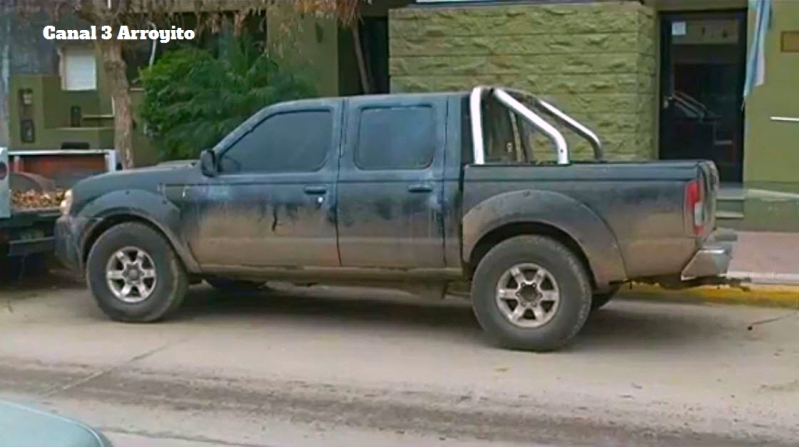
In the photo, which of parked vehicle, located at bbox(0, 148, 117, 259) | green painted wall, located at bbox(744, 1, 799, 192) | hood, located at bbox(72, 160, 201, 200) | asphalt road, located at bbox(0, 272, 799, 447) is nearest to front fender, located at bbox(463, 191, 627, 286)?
asphalt road, located at bbox(0, 272, 799, 447)

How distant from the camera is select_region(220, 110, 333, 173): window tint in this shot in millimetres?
7859

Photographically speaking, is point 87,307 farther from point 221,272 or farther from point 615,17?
point 615,17

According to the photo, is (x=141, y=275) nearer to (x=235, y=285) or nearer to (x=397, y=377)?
(x=235, y=285)

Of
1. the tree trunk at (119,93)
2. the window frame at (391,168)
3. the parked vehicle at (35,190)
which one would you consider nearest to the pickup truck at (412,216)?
the window frame at (391,168)

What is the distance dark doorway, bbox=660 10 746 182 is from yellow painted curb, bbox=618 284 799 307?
17.2 ft

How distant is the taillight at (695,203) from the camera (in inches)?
266

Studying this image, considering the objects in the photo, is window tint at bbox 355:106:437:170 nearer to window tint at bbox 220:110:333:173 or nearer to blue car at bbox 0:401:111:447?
window tint at bbox 220:110:333:173

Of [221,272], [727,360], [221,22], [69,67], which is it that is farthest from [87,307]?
[69,67]

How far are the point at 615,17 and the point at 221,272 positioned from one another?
7.04 metres

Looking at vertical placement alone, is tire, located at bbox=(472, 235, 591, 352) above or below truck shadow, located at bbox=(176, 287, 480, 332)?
above

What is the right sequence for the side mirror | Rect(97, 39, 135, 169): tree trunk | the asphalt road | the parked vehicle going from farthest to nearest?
Rect(97, 39, 135, 169): tree trunk, the parked vehicle, the side mirror, the asphalt road

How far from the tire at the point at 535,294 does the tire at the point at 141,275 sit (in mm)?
2531

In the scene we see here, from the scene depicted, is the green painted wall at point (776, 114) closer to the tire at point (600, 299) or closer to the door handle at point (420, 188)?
the tire at point (600, 299)

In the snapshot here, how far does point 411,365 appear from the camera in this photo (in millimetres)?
6910
